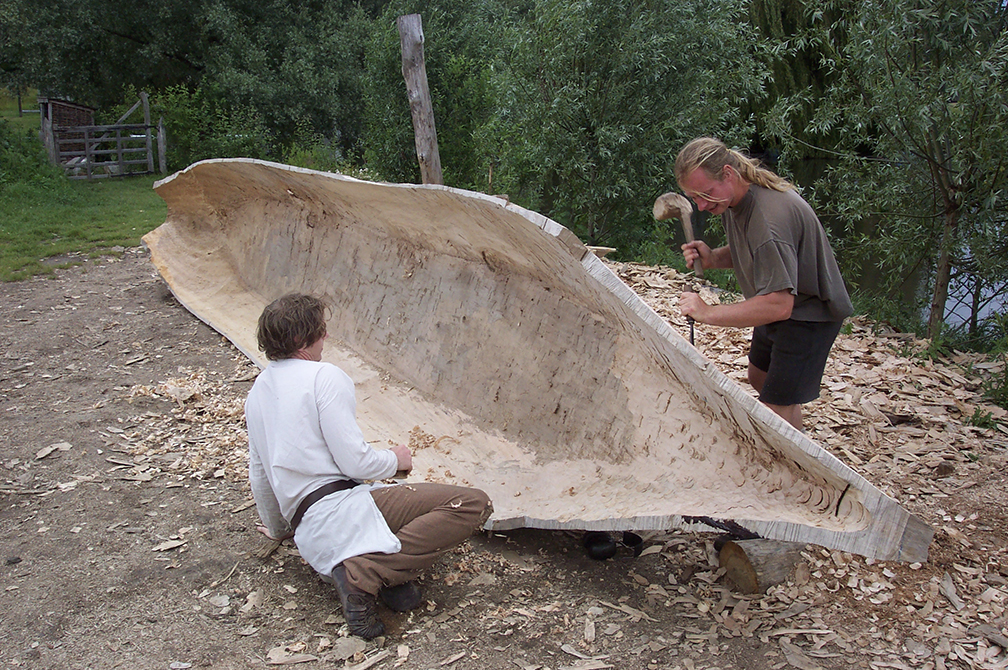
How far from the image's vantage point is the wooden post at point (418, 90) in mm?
5754

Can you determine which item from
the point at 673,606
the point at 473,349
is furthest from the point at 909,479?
the point at 473,349

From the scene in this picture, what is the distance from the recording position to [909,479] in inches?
128

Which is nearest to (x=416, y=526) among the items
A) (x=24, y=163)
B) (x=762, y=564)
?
(x=762, y=564)

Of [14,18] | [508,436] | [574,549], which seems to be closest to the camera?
[574,549]

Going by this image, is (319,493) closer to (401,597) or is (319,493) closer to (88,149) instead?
(401,597)

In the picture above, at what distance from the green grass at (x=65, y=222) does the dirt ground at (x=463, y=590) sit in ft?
14.8

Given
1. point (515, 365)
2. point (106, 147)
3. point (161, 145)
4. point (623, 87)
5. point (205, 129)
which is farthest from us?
point (106, 147)

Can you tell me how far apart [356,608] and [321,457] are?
0.49 metres

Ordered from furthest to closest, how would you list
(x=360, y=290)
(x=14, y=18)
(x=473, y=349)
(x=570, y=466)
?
(x=14, y=18)
(x=360, y=290)
(x=473, y=349)
(x=570, y=466)

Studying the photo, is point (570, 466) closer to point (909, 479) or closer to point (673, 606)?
point (673, 606)

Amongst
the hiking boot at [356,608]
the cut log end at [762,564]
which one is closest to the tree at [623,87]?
the cut log end at [762,564]

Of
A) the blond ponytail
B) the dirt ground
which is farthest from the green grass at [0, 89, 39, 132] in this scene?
the blond ponytail

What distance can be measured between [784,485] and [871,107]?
3632mm

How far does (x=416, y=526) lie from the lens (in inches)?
95.0
